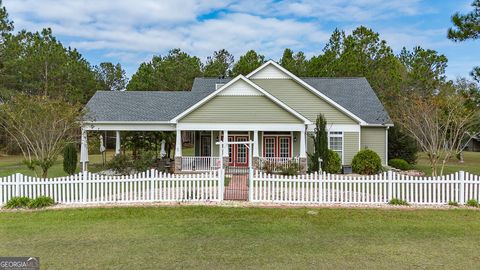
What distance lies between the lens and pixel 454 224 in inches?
338

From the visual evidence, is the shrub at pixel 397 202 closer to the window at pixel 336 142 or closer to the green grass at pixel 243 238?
the green grass at pixel 243 238

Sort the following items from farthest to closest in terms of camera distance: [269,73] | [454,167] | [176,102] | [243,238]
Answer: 1. [454,167]
2. [176,102]
3. [269,73]
4. [243,238]

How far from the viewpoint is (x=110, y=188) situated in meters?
10.9

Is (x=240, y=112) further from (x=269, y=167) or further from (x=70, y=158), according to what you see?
(x=70, y=158)

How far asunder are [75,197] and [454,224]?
970 cm

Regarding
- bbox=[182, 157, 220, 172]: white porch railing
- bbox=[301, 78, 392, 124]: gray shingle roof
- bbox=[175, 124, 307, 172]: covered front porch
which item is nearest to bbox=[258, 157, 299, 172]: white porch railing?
bbox=[175, 124, 307, 172]: covered front porch

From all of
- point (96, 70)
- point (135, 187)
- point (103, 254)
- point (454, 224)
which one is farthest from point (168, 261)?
point (96, 70)

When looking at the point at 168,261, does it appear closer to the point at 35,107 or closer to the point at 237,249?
the point at 237,249

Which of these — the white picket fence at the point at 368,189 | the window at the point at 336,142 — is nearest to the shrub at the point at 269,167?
the window at the point at 336,142

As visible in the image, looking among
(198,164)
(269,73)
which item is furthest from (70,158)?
(269,73)

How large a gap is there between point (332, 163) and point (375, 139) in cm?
403

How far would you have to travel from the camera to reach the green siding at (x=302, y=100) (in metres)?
A: 21.7

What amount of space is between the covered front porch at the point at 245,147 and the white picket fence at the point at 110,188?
758cm

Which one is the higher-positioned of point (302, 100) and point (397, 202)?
point (302, 100)
